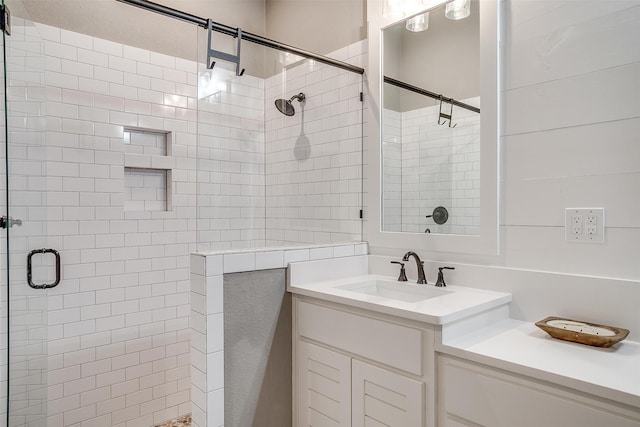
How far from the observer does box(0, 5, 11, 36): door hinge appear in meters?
1.53

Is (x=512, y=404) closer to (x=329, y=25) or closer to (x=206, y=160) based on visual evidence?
(x=206, y=160)

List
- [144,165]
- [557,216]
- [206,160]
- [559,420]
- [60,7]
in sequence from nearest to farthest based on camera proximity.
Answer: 1. [559,420]
2. [557,216]
3. [206,160]
4. [60,7]
5. [144,165]

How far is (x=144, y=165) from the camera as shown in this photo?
106 inches

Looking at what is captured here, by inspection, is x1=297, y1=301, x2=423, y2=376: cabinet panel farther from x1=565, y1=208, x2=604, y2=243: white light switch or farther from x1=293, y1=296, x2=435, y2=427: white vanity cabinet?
x1=565, y1=208, x2=604, y2=243: white light switch

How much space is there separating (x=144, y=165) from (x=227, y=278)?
4.45 ft

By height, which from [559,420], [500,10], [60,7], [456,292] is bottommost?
[559,420]

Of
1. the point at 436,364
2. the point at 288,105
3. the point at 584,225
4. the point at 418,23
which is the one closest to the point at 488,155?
the point at 584,225

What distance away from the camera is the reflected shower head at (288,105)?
2524 mm

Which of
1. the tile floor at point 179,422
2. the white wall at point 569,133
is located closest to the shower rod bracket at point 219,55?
the white wall at point 569,133

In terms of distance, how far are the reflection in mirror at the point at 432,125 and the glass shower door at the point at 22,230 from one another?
1.78 meters

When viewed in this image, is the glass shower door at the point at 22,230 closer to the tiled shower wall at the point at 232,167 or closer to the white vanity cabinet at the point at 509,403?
the tiled shower wall at the point at 232,167

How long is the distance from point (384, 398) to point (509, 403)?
0.50 metres

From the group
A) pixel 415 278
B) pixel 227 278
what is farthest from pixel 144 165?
pixel 415 278

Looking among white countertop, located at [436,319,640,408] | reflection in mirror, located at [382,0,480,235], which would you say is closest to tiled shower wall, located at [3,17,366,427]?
reflection in mirror, located at [382,0,480,235]
